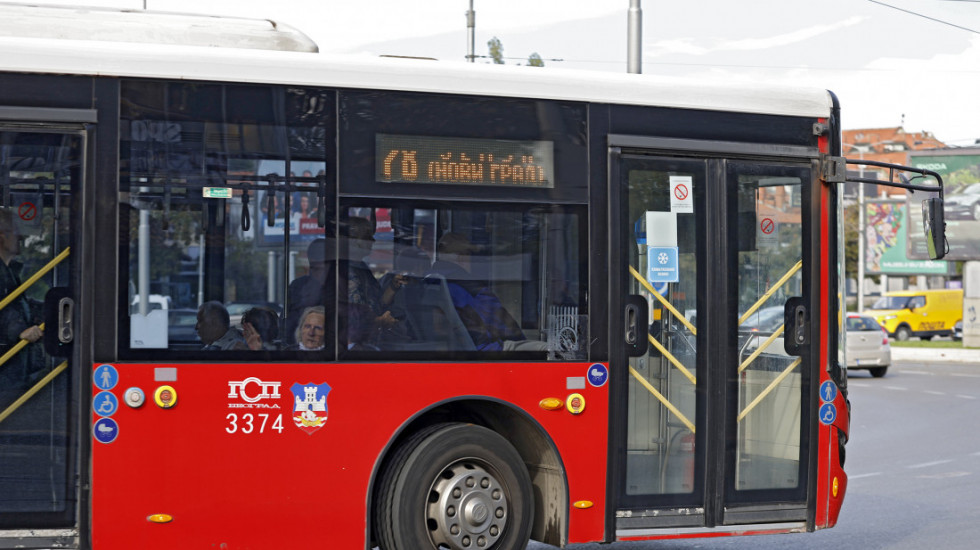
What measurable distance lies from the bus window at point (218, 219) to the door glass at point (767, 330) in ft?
8.61

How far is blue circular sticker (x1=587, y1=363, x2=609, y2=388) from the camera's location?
6797mm

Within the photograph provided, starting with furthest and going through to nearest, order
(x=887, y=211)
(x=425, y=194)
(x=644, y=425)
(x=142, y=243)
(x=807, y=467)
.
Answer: (x=887, y=211) → (x=807, y=467) → (x=644, y=425) → (x=425, y=194) → (x=142, y=243)

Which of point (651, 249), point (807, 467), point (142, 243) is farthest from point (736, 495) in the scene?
point (142, 243)

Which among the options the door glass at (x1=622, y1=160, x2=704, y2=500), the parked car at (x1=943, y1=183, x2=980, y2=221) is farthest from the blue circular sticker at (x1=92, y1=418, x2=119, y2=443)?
the parked car at (x1=943, y1=183, x2=980, y2=221)

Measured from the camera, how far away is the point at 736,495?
7.26 m

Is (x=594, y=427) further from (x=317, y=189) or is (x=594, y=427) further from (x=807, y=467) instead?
(x=317, y=189)

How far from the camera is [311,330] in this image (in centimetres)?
632

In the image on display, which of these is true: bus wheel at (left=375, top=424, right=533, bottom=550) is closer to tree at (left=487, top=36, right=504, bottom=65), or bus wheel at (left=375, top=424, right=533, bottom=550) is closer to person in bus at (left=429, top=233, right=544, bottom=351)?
person in bus at (left=429, top=233, right=544, bottom=351)

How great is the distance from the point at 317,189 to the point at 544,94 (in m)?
1.45

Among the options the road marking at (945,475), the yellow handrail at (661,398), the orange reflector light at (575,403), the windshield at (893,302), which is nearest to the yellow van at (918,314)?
the windshield at (893,302)

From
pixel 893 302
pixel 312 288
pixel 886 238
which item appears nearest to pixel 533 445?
pixel 312 288

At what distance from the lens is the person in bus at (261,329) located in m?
6.22

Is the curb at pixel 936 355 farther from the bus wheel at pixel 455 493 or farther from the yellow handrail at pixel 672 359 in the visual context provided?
the bus wheel at pixel 455 493

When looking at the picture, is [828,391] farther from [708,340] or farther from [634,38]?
[634,38]
